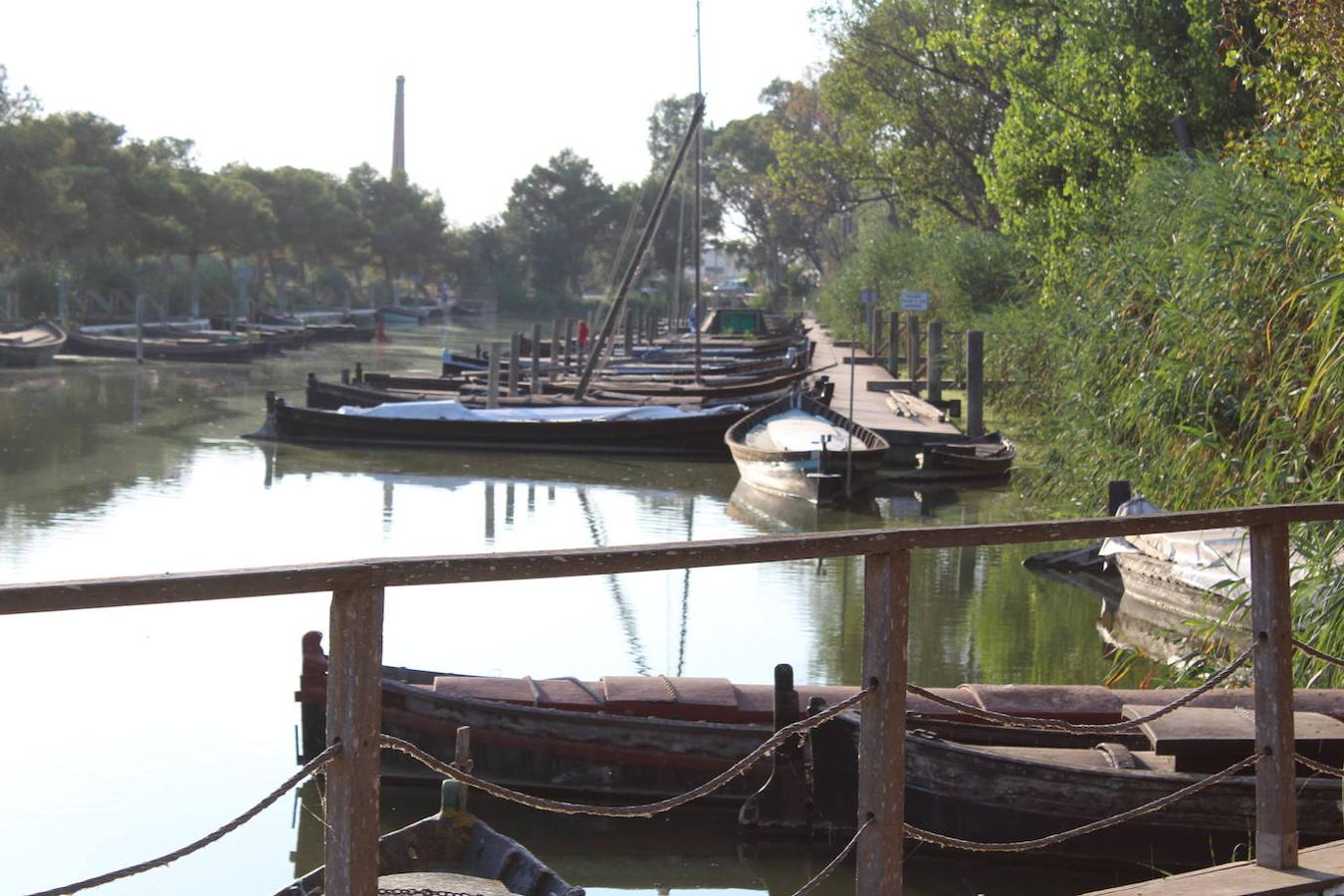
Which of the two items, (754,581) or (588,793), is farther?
(754,581)

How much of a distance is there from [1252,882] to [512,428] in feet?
75.1

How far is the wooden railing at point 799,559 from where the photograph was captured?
266 cm

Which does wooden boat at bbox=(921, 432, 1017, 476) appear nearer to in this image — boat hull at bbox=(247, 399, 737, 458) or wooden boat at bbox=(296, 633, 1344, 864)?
boat hull at bbox=(247, 399, 737, 458)

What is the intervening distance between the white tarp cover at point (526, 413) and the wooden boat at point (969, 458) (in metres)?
5.17

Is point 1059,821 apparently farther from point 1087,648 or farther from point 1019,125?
point 1019,125

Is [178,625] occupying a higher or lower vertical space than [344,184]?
lower

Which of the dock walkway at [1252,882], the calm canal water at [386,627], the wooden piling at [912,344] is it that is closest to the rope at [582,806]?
the dock walkway at [1252,882]

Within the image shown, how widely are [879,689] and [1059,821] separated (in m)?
3.91

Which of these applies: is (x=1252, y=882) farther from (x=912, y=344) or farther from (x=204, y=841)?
(x=912, y=344)

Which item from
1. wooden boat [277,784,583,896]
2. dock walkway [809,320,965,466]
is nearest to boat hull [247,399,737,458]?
dock walkway [809,320,965,466]

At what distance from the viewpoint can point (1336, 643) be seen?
25.1 ft

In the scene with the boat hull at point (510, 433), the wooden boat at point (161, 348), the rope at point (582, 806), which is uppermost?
the wooden boat at point (161, 348)

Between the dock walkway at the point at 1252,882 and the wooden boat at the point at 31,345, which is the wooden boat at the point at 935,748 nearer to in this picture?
the dock walkway at the point at 1252,882

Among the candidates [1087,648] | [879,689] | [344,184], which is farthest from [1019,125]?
[344,184]
